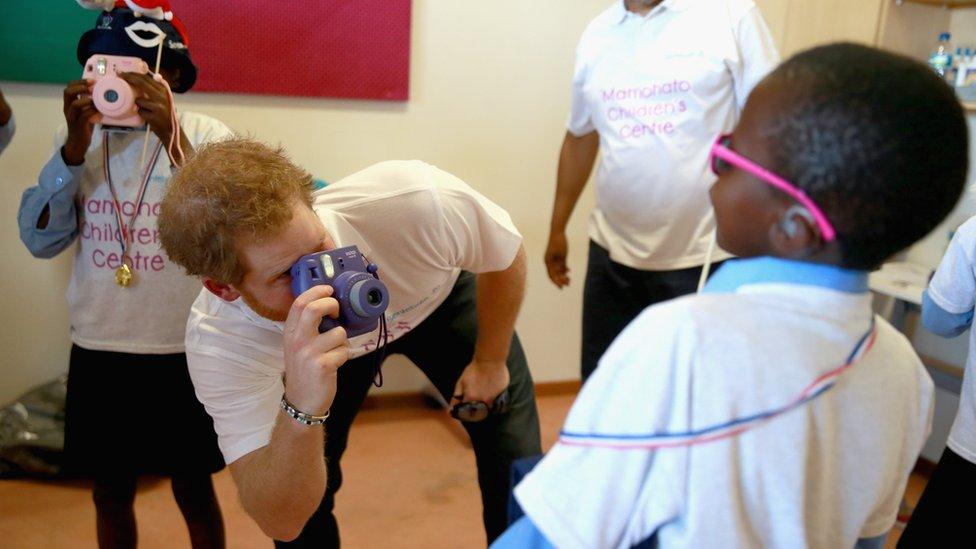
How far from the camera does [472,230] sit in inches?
55.1

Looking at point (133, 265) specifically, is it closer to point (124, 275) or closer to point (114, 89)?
point (124, 275)

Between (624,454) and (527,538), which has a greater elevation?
(624,454)

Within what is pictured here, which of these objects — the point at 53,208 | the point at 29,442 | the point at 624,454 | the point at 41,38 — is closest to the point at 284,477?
the point at 624,454

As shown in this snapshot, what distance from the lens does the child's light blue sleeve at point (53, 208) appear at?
1.52 meters

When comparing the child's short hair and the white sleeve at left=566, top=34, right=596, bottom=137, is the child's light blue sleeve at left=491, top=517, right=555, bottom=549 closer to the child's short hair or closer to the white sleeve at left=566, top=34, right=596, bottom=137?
the child's short hair

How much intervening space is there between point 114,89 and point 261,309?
0.68m

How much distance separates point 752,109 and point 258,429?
890mm

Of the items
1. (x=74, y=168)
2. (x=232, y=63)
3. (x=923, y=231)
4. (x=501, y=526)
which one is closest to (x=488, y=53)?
(x=232, y=63)

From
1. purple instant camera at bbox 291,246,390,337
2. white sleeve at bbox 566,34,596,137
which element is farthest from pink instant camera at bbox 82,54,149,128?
white sleeve at bbox 566,34,596,137

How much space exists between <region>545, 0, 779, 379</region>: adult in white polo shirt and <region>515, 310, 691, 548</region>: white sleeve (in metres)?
1.28

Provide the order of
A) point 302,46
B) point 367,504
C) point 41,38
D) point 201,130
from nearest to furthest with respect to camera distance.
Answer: point 201,130 < point 41,38 < point 367,504 < point 302,46

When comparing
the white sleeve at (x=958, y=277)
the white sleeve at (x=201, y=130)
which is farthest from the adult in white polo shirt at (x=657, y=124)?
the white sleeve at (x=201, y=130)

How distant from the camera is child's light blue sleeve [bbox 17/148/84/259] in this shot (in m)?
1.52

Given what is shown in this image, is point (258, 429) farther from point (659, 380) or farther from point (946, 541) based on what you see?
point (946, 541)
